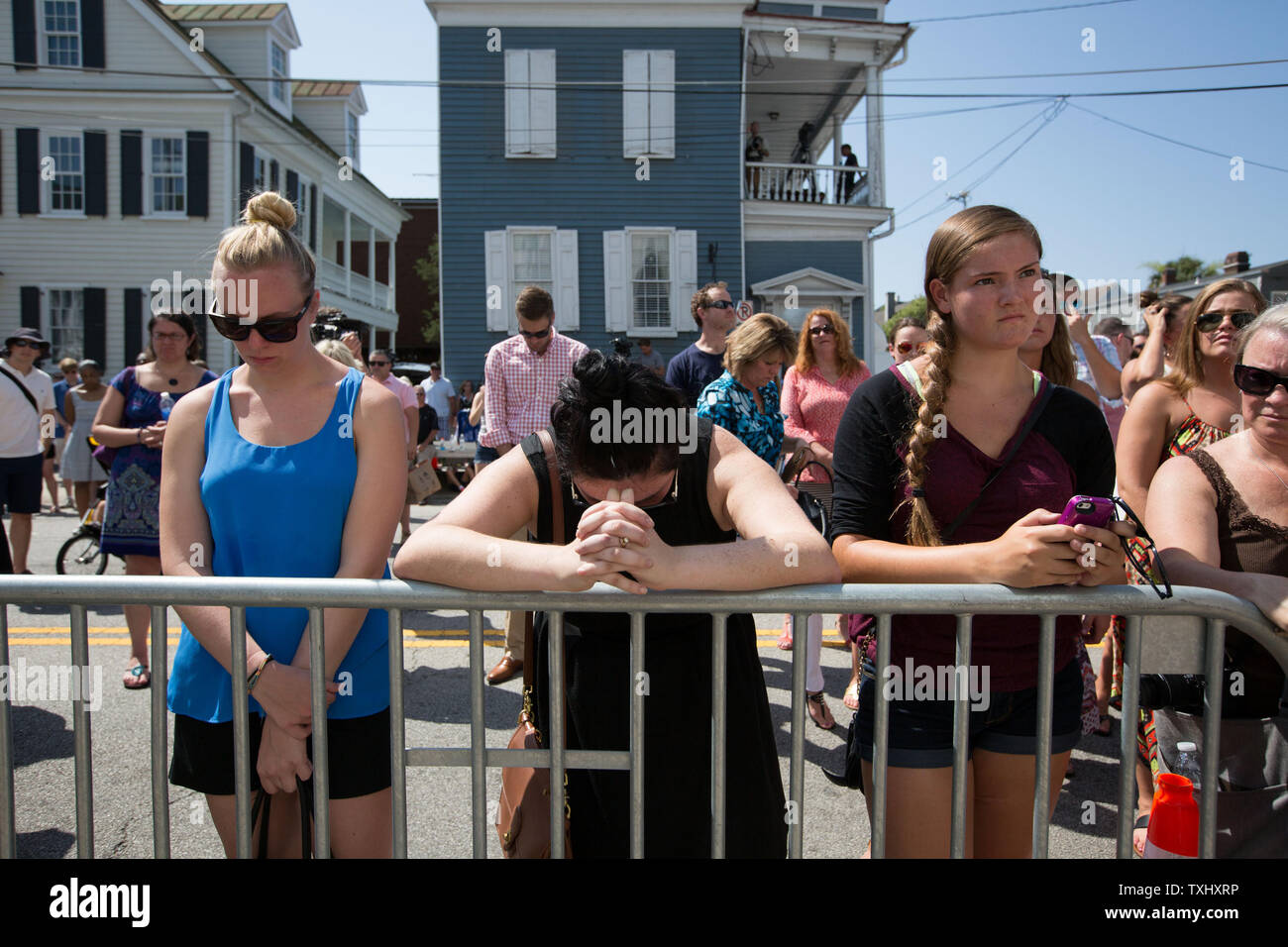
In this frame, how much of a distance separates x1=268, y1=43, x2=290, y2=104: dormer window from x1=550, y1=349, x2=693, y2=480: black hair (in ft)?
80.5

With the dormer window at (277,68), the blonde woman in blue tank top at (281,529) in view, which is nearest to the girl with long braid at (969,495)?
the blonde woman in blue tank top at (281,529)

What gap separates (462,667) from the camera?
17.9 ft

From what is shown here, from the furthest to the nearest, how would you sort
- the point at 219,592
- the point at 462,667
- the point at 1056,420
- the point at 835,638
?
1. the point at 835,638
2. the point at 462,667
3. the point at 1056,420
4. the point at 219,592

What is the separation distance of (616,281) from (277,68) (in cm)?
1209

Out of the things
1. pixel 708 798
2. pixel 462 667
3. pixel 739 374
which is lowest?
pixel 462 667

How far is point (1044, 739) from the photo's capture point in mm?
1917

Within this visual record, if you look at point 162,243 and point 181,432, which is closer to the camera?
point 181,432

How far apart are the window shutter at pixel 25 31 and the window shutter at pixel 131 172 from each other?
2.60m

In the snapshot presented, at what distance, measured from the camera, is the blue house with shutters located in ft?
58.2

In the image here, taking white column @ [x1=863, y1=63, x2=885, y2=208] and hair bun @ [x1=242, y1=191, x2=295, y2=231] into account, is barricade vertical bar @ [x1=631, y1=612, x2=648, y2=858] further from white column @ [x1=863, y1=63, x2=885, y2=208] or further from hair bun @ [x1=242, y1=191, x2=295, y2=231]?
white column @ [x1=863, y1=63, x2=885, y2=208]
